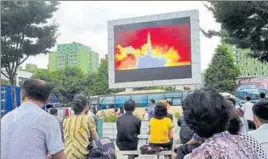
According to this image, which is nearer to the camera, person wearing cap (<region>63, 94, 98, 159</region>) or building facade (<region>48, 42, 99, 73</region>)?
person wearing cap (<region>63, 94, 98, 159</region>)

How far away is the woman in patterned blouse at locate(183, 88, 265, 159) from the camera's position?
1697mm

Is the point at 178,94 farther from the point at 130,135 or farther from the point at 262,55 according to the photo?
the point at 130,135

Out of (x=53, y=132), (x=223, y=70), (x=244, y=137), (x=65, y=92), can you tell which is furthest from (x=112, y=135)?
(x=65, y=92)

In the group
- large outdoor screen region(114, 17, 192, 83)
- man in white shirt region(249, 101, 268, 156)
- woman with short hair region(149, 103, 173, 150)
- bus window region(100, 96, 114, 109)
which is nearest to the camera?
man in white shirt region(249, 101, 268, 156)

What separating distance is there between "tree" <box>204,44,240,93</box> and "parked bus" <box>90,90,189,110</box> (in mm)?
15671

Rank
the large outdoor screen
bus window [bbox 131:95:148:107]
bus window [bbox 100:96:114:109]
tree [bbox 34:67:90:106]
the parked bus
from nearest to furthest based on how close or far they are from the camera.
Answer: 1. the large outdoor screen
2. the parked bus
3. bus window [bbox 131:95:148:107]
4. bus window [bbox 100:96:114:109]
5. tree [bbox 34:67:90:106]

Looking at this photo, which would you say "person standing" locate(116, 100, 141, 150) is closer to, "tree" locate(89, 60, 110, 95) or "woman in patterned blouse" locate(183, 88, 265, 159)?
"woman in patterned blouse" locate(183, 88, 265, 159)

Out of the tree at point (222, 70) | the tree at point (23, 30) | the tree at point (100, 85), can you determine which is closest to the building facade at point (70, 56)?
the tree at point (100, 85)

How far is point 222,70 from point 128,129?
34.8 m

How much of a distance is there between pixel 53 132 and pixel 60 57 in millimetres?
70570

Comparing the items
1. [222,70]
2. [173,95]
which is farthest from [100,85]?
[173,95]

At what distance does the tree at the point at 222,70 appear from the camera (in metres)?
39.8

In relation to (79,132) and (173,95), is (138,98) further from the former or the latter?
(79,132)

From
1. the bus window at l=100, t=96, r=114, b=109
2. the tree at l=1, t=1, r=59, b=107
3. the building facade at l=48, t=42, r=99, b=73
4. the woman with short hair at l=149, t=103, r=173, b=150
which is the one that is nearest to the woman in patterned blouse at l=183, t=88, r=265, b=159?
the woman with short hair at l=149, t=103, r=173, b=150
